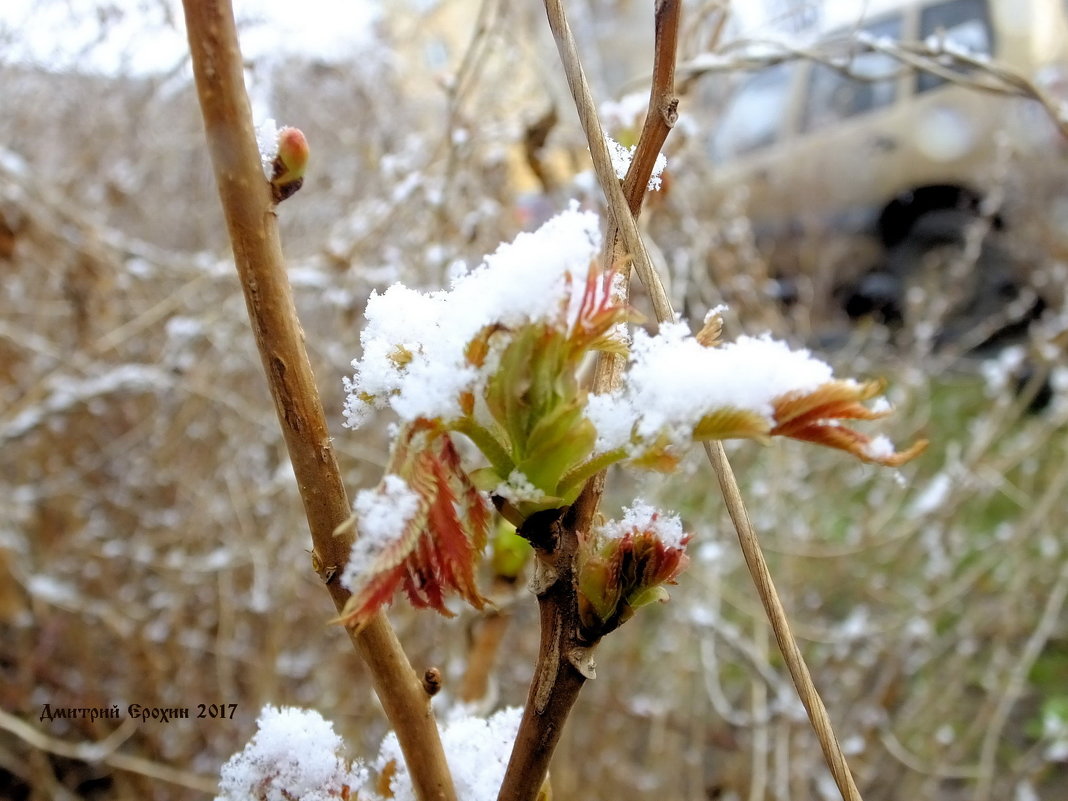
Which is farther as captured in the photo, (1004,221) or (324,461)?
(1004,221)

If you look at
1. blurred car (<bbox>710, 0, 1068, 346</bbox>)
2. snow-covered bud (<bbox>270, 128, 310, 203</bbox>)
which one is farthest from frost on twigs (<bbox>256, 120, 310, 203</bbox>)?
blurred car (<bbox>710, 0, 1068, 346</bbox>)

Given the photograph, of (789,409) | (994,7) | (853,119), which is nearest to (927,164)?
(853,119)

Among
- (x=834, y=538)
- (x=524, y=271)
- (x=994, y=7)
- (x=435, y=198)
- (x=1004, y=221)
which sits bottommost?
(x=524, y=271)

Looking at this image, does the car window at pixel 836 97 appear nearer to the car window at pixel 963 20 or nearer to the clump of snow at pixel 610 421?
the car window at pixel 963 20

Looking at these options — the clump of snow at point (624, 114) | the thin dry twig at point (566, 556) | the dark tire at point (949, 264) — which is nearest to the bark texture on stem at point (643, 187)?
the thin dry twig at point (566, 556)

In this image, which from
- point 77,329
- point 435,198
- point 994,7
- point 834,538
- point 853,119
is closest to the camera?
point 435,198

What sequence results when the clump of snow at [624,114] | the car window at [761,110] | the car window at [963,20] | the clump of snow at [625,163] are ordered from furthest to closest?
the car window at [761,110] → the car window at [963,20] → the clump of snow at [624,114] → the clump of snow at [625,163]

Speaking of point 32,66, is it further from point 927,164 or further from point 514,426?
point 927,164
